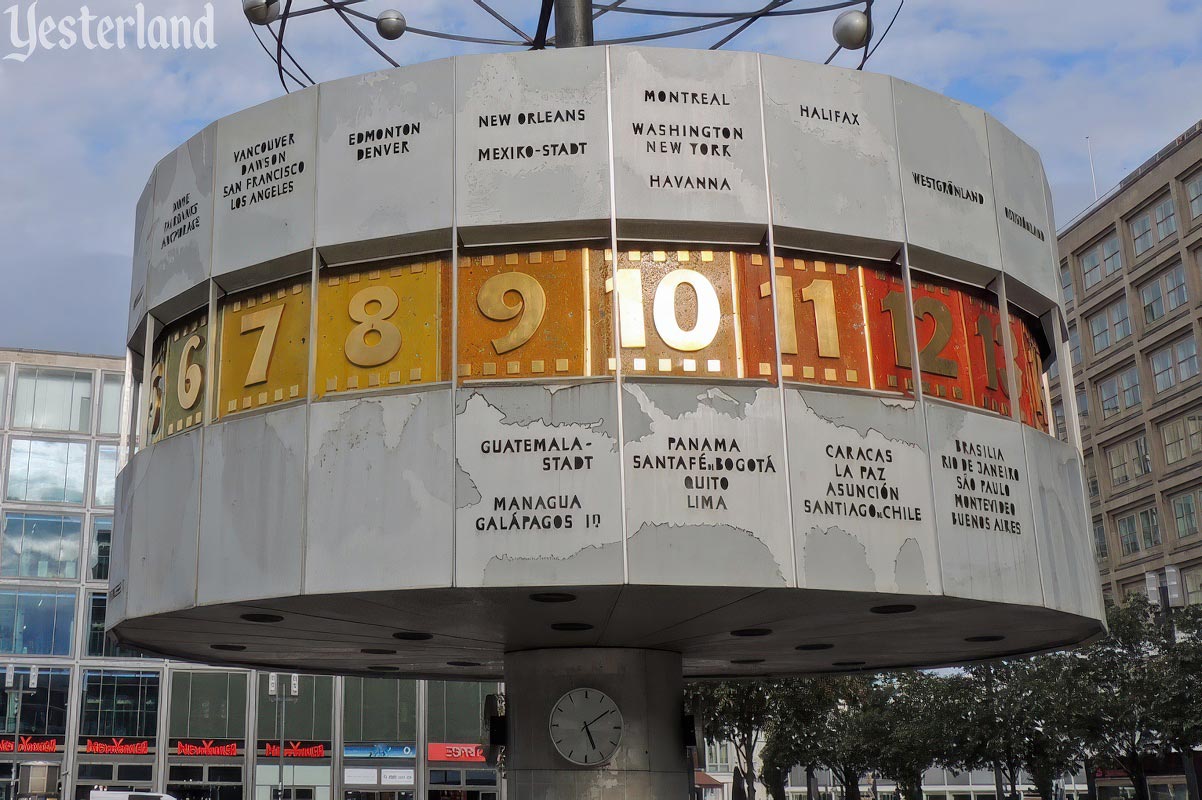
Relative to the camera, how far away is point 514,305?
54.5ft

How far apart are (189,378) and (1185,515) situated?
65.3m

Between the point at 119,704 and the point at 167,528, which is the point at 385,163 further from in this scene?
the point at 119,704

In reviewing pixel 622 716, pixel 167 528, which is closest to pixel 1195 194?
pixel 622 716

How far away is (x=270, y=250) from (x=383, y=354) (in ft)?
8.00

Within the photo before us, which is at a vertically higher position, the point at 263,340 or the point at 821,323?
the point at 263,340

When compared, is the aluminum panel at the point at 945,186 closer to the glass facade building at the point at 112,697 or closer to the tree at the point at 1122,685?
the tree at the point at 1122,685

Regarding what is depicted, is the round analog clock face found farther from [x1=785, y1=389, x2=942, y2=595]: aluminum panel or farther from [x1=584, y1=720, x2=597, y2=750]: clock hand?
[x1=785, y1=389, x2=942, y2=595]: aluminum panel

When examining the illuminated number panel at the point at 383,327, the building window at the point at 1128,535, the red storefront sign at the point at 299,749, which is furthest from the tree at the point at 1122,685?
the red storefront sign at the point at 299,749

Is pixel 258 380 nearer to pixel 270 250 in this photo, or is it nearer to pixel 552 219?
pixel 270 250

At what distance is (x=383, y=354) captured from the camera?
16781mm

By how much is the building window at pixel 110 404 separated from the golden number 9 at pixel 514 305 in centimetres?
6131

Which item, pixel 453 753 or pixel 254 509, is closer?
pixel 254 509

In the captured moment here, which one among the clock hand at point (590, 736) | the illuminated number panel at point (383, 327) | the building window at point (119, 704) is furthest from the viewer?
the building window at point (119, 704)

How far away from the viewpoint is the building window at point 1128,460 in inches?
2953
